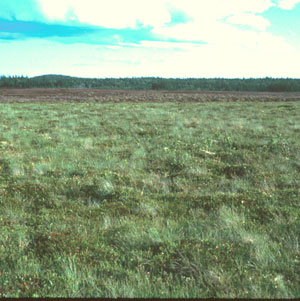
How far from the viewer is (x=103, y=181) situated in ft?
26.6

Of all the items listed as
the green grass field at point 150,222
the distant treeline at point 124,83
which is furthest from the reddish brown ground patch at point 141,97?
the distant treeline at point 124,83

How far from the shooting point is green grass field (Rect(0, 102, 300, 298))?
157 inches

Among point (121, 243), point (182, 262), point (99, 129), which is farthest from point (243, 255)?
point (99, 129)

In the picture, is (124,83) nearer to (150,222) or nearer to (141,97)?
(141,97)

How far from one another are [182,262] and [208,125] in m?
15.4

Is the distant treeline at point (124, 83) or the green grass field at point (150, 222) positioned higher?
the distant treeline at point (124, 83)

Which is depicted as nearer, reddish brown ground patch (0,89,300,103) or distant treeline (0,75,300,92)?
reddish brown ground patch (0,89,300,103)

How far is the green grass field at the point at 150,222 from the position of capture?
400 centimetres

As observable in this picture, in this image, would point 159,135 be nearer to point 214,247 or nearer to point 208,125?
point 208,125

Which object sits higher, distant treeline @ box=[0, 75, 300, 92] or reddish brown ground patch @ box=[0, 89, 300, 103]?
distant treeline @ box=[0, 75, 300, 92]

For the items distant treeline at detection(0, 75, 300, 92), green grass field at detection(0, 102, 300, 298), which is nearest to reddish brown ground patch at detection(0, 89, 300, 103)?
green grass field at detection(0, 102, 300, 298)

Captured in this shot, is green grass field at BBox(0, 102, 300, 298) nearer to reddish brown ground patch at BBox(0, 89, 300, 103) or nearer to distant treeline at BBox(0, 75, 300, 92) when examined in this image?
reddish brown ground patch at BBox(0, 89, 300, 103)

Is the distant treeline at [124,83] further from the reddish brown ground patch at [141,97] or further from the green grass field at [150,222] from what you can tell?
the green grass field at [150,222]

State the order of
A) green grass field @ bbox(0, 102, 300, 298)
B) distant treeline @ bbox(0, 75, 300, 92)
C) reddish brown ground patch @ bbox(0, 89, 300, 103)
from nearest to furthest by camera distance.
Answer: green grass field @ bbox(0, 102, 300, 298) < reddish brown ground patch @ bbox(0, 89, 300, 103) < distant treeline @ bbox(0, 75, 300, 92)
